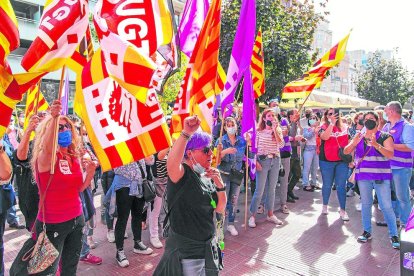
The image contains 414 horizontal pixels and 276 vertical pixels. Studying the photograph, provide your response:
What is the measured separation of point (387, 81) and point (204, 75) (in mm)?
29260

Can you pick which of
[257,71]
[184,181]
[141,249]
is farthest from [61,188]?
[257,71]

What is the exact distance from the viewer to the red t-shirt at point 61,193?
2980 mm

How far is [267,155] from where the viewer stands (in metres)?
6.17

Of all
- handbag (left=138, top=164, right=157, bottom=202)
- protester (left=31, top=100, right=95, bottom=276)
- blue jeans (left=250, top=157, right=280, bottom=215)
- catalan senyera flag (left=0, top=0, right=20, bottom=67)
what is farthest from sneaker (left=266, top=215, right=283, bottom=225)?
catalan senyera flag (left=0, top=0, right=20, bottom=67)

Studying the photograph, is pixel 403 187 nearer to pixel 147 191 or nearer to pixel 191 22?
pixel 147 191

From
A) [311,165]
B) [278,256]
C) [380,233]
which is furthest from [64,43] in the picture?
[311,165]

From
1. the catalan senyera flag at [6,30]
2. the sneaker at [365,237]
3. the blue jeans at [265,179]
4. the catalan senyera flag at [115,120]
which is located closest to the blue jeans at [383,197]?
the sneaker at [365,237]

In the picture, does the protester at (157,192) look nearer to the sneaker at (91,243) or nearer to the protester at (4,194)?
the sneaker at (91,243)

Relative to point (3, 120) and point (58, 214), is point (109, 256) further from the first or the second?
point (3, 120)

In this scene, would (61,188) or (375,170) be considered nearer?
(61,188)

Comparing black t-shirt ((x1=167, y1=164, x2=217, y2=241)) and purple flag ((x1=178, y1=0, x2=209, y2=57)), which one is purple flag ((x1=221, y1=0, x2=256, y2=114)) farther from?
black t-shirt ((x1=167, y1=164, x2=217, y2=241))

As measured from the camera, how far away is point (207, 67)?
3.53 meters

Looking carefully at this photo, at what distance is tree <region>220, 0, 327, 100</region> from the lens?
1070 cm

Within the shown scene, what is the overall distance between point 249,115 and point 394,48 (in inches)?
1137
